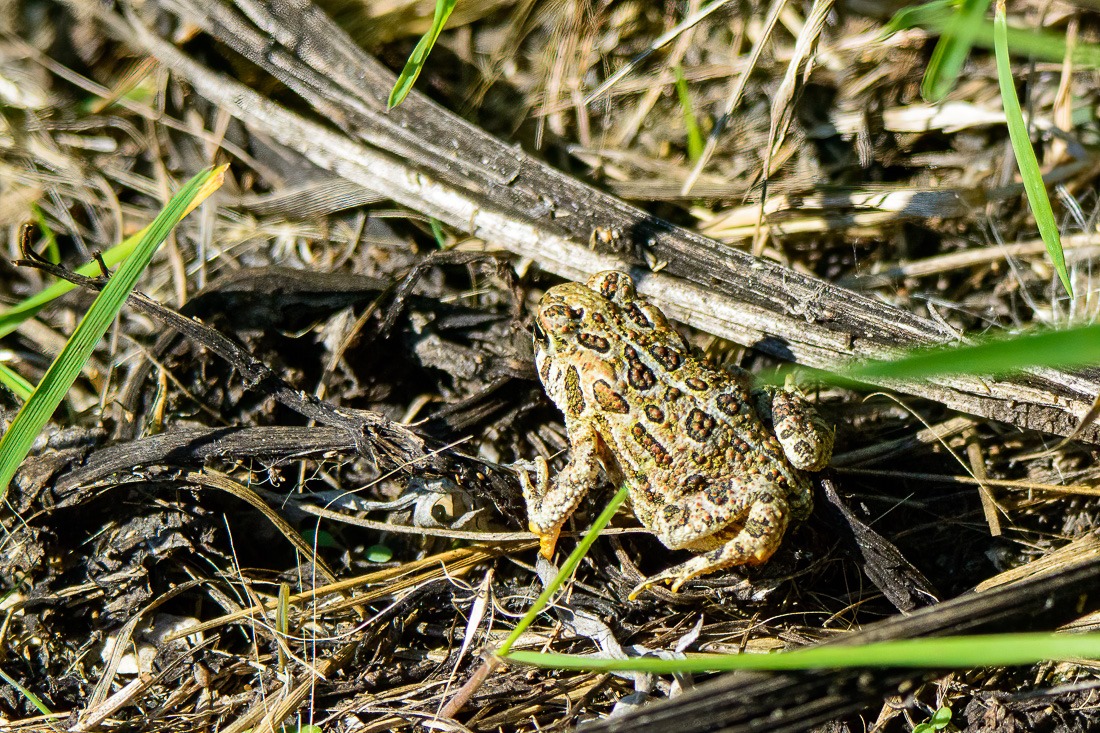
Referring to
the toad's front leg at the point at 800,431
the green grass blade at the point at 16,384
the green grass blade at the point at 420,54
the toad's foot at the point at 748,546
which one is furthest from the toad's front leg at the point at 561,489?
the green grass blade at the point at 16,384

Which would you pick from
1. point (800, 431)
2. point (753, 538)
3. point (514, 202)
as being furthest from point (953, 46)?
point (753, 538)

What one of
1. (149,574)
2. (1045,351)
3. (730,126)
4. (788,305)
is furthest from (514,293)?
(1045,351)

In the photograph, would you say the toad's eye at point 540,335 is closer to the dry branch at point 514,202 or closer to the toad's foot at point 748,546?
the dry branch at point 514,202

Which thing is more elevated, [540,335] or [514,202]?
[514,202]

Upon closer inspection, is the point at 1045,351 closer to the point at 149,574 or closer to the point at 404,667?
the point at 404,667

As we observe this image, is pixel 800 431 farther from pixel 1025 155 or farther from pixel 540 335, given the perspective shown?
pixel 1025 155

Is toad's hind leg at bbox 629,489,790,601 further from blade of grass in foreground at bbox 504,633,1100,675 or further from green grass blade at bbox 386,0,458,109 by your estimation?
green grass blade at bbox 386,0,458,109

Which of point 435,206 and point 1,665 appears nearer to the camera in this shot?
point 1,665
